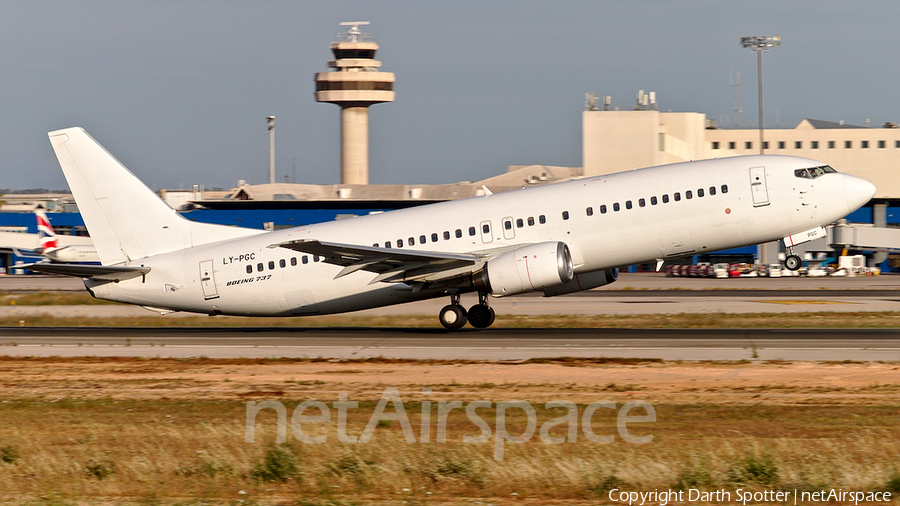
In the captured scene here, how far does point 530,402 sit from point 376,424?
3.39 metres

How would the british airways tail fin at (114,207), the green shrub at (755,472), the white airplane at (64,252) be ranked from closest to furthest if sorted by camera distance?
the green shrub at (755,472), the british airways tail fin at (114,207), the white airplane at (64,252)

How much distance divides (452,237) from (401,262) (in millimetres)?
2175

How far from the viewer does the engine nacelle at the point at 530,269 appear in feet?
92.0

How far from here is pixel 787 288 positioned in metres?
59.3

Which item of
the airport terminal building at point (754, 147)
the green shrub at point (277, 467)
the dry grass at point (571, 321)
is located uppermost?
the airport terminal building at point (754, 147)

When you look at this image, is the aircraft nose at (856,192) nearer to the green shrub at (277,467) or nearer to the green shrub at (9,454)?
the green shrub at (277,467)

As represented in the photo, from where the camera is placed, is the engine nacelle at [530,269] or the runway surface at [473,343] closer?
the runway surface at [473,343]

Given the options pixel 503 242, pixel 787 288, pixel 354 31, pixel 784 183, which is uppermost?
pixel 354 31

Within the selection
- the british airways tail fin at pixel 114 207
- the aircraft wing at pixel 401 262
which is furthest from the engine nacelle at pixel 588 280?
the british airways tail fin at pixel 114 207

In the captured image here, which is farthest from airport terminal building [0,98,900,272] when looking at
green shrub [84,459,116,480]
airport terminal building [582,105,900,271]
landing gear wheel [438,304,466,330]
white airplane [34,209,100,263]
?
green shrub [84,459,116,480]

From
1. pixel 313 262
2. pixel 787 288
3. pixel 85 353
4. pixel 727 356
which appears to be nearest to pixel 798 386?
pixel 727 356

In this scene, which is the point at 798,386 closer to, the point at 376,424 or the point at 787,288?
the point at 376,424

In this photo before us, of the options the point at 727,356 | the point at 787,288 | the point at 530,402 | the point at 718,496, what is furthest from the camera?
the point at 787,288

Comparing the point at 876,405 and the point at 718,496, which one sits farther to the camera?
the point at 876,405
